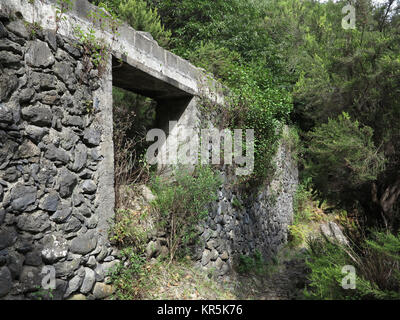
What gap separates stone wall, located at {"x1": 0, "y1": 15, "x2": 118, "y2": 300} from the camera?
96.8 inches

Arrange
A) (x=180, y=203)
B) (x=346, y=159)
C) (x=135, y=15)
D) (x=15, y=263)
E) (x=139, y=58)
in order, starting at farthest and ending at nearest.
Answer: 1. (x=135, y=15)
2. (x=346, y=159)
3. (x=180, y=203)
4. (x=139, y=58)
5. (x=15, y=263)

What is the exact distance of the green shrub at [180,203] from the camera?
4129 millimetres

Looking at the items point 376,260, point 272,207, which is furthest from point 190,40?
point 376,260

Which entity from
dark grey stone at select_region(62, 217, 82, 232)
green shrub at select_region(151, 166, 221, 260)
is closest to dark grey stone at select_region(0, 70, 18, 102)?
dark grey stone at select_region(62, 217, 82, 232)

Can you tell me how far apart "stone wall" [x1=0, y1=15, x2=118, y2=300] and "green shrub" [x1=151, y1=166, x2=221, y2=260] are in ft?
3.13

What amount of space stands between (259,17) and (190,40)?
410 cm

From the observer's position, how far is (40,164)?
2711mm

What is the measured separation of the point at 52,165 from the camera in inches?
111

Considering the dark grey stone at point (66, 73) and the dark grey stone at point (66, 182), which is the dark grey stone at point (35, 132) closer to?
the dark grey stone at point (66, 182)

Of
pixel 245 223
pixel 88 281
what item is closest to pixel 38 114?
pixel 88 281

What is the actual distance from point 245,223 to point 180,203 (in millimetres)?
2764

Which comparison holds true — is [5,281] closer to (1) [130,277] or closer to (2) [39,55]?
(1) [130,277]

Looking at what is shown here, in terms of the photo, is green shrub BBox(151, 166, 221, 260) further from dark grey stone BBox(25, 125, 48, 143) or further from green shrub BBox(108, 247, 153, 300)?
dark grey stone BBox(25, 125, 48, 143)
